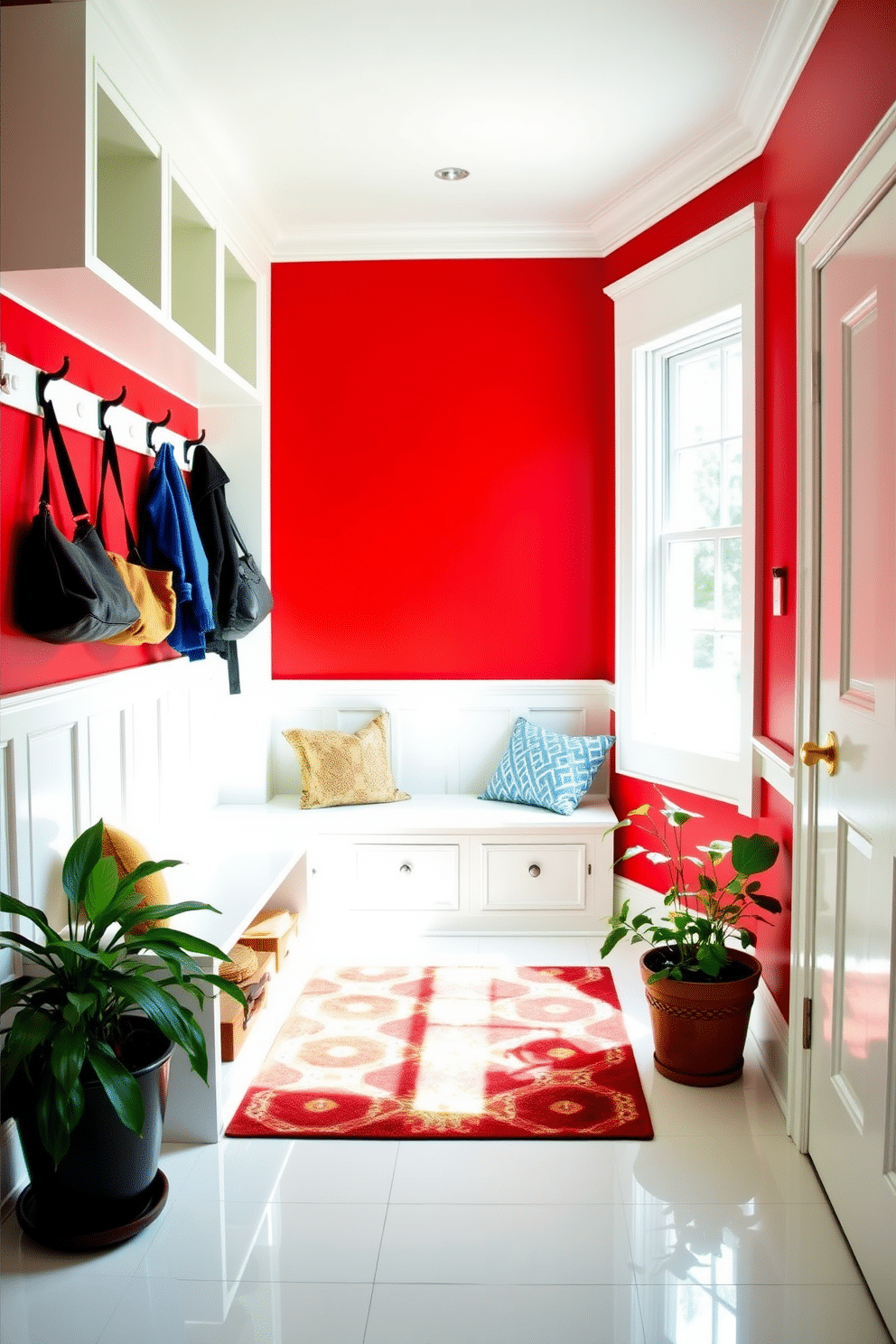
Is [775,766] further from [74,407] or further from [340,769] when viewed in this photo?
[74,407]

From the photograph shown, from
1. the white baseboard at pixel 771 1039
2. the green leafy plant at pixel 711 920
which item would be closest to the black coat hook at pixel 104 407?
the green leafy plant at pixel 711 920

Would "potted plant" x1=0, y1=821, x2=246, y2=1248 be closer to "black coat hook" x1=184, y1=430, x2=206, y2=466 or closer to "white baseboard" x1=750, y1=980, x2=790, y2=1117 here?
"white baseboard" x1=750, y1=980, x2=790, y2=1117

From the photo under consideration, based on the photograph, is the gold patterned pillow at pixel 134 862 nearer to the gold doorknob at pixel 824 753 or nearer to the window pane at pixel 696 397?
the gold doorknob at pixel 824 753

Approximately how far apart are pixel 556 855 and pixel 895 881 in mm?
2368

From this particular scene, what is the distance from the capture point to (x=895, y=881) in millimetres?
1929

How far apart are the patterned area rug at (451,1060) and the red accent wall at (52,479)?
49.6 inches

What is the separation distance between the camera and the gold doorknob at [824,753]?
238 centimetres

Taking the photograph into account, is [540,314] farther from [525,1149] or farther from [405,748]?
[525,1149]

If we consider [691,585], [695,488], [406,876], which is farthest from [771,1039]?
[695,488]

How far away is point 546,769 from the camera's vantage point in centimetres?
442

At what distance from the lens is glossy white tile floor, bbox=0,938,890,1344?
2.01 meters

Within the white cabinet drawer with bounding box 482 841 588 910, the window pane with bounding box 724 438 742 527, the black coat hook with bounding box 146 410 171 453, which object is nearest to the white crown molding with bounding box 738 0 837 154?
the window pane with bounding box 724 438 742 527

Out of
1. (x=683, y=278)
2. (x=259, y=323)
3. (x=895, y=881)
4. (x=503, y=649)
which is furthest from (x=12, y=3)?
(x=503, y=649)

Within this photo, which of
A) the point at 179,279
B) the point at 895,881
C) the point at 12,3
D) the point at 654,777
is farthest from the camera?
the point at 654,777
